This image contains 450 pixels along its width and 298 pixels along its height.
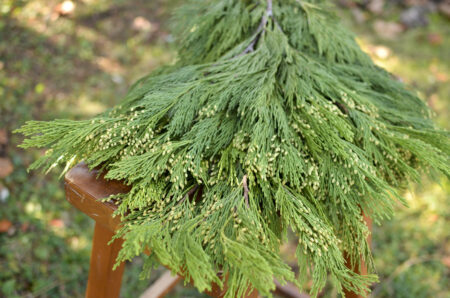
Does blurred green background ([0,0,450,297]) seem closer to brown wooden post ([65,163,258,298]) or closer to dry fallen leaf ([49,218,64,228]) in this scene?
dry fallen leaf ([49,218,64,228])

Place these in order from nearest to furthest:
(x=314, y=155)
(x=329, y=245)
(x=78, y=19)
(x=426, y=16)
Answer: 1. (x=329, y=245)
2. (x=314, y=155)
3. (x=78, y=19)
4. (x=426, y=16)

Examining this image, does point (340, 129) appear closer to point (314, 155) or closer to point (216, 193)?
point (314, 155)

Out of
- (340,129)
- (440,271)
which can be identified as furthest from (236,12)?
(440,271)

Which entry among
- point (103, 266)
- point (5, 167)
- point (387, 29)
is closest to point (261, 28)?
point (103, 266)

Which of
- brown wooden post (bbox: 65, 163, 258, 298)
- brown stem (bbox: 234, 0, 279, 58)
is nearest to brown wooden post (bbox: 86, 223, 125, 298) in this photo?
brown wooden post (bbox: 65, 163, 258, 298)

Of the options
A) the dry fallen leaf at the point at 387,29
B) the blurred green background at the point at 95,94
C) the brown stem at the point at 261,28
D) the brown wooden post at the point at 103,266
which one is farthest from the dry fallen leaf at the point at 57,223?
the dry fallen leaf at the point at 387,29

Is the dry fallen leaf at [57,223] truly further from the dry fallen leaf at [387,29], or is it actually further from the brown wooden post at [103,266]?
the dry fallen leaf at [387,29]
